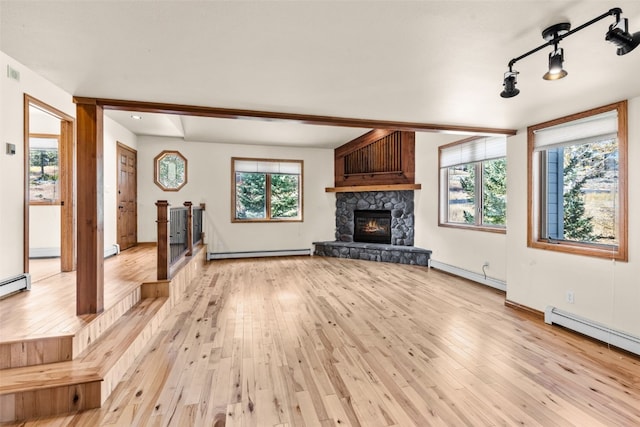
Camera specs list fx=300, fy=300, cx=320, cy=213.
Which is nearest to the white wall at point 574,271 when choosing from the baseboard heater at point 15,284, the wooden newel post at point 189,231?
the wooden newel post at point 189,231

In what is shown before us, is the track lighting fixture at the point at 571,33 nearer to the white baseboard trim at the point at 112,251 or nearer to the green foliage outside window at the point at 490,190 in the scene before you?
the green foliage outside window at the point at 490,190

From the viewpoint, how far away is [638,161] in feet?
8.52

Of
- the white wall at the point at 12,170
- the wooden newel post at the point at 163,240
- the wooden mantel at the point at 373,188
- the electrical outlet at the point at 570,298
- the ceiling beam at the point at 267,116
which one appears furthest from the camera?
the wooden mantel at the point at 373,188

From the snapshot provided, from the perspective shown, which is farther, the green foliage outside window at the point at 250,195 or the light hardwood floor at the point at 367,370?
the green foliage outside window at the point at 250,195

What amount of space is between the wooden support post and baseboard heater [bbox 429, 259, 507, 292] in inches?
193

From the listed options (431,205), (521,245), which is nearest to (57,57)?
(521,245)

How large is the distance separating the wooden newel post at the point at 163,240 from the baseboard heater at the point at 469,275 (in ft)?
14.9

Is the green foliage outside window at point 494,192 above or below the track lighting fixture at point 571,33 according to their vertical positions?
below

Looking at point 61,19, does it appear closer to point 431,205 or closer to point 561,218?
point 561,218

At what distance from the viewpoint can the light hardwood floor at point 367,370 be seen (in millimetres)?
1831

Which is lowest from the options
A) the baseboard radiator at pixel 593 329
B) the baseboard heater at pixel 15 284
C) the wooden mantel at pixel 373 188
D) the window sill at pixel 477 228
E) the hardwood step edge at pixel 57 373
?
the baseboard radiator at pixel 593 329

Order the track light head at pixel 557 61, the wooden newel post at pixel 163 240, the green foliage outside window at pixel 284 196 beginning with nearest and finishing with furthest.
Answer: the track light head at pixel 557 61 < the wooden newel post at pixel 163 240 < the green foliage outside window at pixel 284 196

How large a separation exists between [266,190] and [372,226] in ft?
8.69

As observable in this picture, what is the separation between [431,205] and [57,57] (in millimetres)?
5609
